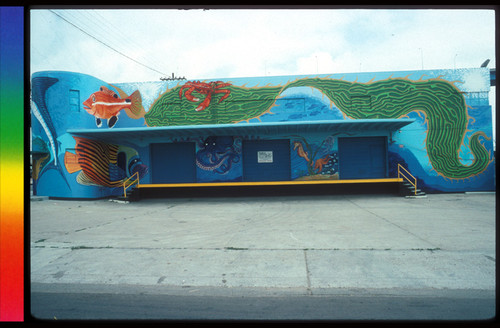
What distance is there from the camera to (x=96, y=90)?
1548 centimetres

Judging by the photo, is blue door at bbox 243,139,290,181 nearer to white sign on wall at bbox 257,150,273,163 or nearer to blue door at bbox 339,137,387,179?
white sign on wall at bbox 257,150,273,163

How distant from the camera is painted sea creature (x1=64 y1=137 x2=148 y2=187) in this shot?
14711mm

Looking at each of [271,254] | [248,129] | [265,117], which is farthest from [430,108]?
[271,254]

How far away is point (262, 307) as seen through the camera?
10.9ft

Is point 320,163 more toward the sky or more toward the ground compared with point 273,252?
more toward the sky

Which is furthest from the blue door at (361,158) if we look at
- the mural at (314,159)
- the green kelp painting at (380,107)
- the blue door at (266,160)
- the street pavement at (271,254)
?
the street pavement at (271,254)

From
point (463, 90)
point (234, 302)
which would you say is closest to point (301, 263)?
→ point (234, 302)

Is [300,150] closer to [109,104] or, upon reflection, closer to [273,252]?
[273,252]

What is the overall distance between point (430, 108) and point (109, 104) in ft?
63.0

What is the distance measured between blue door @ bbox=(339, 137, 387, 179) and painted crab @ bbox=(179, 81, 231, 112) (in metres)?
8.06

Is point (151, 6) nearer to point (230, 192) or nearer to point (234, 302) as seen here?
point (234, 302)

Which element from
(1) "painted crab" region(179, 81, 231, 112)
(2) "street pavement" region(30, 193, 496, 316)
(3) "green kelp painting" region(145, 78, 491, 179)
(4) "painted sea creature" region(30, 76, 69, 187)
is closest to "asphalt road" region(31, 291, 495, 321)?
(2) "street pavement" region(30, 193, 496, 316)

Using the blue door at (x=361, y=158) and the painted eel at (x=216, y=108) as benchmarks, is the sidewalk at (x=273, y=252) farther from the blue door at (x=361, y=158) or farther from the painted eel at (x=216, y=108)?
the painted eel at (x=216, y=108)

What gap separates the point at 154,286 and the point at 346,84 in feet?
50.9
